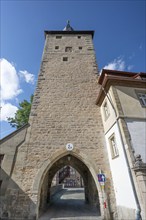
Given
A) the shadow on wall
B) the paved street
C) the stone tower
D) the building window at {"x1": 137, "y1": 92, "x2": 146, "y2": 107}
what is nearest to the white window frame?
the building window at {"x1": 137, "y1": 92, "x2": 146, "y2": 107}

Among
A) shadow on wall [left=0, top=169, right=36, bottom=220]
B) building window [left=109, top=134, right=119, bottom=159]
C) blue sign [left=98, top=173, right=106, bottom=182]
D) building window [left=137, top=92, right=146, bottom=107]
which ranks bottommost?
shadow on wall [left=0, top=169, right=36, bottom=220]

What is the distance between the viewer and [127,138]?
5.61 metres

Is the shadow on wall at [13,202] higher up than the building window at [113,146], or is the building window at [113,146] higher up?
the building window at [113,146]

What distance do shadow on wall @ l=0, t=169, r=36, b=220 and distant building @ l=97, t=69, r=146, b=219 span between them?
3.95 m

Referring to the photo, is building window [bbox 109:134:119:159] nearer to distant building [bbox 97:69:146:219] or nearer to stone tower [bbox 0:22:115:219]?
distant building [bbox 97:69:146:219]

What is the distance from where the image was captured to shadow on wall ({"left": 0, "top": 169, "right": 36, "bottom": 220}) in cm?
569

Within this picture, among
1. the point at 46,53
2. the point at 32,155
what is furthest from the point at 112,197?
the point at 46,53

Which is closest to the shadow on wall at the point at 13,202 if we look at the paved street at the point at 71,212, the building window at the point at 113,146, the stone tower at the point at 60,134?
the stone tower at the point at 60,134

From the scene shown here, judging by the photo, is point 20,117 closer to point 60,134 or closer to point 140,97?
point 60,134

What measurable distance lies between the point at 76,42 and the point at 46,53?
316 cm

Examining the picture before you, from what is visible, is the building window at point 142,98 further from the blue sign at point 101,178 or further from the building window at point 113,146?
the blue sign at point 101,178

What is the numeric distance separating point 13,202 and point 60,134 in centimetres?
371

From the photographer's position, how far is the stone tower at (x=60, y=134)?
6.21 meters

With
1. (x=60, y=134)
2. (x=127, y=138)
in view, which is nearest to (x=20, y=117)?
(x=60, y=134)
